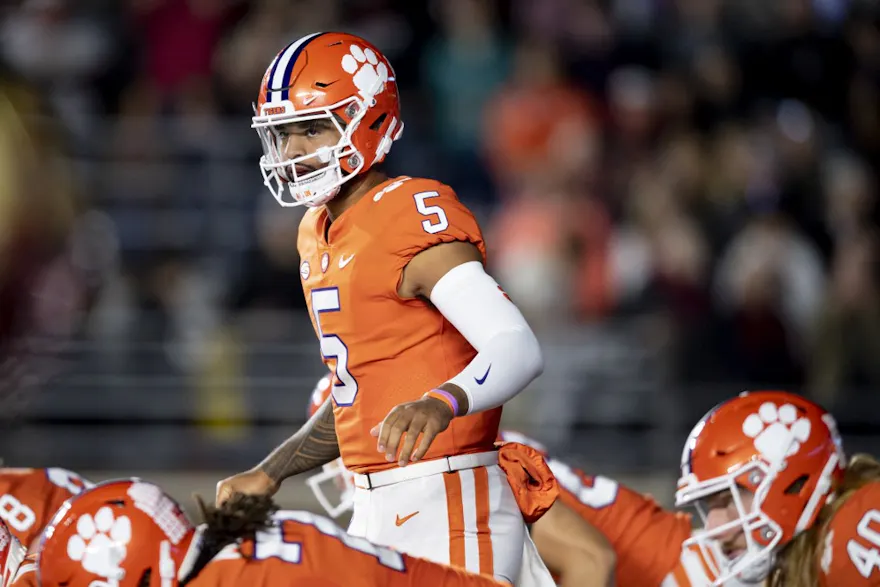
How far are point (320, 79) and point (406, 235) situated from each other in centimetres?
49

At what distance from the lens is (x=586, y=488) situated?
4.46 m

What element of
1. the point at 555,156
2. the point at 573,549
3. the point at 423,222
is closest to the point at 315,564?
the point at 423,222

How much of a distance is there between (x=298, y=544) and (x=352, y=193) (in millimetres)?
992

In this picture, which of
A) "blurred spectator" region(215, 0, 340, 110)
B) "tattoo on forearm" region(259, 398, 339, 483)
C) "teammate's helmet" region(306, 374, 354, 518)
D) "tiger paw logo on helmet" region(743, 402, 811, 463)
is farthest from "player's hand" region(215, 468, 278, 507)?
"blurred spectator" region(215, 0, 340, 110)

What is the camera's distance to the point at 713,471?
4.18 metres

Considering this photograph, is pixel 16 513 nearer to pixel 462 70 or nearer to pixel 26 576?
pixel 26 576

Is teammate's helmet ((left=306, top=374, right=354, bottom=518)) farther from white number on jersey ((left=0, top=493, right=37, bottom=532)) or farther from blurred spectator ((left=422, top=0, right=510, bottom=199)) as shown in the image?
blurred spectator ((left=422, top=0, right=510, bottom=199))

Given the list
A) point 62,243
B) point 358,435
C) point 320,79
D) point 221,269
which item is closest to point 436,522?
point 358,435

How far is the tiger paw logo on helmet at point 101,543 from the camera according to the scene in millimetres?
2953

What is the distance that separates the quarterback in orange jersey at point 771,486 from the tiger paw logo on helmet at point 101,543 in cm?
186

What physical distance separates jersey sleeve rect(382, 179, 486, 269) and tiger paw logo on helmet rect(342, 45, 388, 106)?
30 cm

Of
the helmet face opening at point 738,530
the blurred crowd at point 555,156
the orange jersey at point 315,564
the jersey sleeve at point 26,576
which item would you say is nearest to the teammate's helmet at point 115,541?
the orange jersey at point 315,564

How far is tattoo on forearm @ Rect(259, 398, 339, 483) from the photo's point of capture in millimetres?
3709

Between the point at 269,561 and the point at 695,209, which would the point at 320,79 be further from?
the point at 695,209
